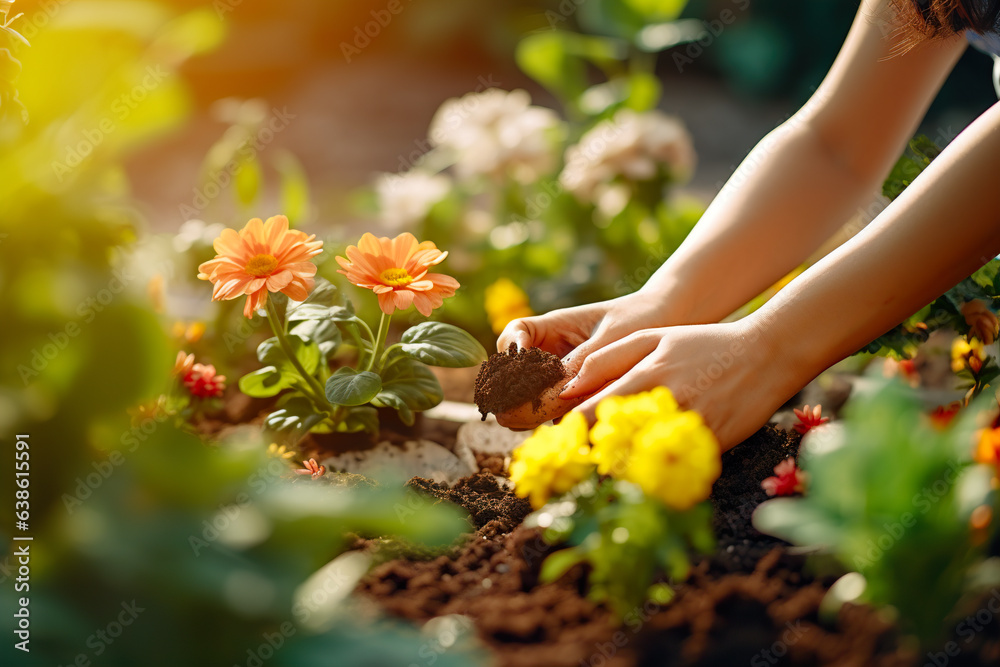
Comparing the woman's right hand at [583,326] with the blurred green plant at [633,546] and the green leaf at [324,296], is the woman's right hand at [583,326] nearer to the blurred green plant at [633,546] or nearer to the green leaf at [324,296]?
the green leaf at [324,296]

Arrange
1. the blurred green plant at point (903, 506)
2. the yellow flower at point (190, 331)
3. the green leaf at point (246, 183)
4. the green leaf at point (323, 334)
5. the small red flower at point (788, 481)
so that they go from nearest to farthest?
the blurred green plant at point (903, 506) < the small red flower at point (788, 481) < the green leaf at point (323, 334) < the yellow flower at point (190, 331) < the green leaf at point (246, 183)

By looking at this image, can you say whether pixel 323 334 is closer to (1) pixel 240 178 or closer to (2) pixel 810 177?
(1) pixel 240 178

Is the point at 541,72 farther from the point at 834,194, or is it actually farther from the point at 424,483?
the point at 424,483

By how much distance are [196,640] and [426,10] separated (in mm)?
5285

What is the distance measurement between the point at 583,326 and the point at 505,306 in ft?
1.90

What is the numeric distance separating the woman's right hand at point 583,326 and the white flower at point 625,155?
937 mm

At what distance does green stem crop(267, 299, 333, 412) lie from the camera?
1.21 metres

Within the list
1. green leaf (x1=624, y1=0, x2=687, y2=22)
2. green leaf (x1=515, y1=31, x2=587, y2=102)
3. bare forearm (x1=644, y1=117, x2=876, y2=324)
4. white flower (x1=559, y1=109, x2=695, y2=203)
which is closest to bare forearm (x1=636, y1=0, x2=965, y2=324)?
bare forearm (x1=644, y1=117, x2=876, y2=324)

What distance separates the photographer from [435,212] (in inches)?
89.1

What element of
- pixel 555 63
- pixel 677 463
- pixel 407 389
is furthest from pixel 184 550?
pixel 555 63

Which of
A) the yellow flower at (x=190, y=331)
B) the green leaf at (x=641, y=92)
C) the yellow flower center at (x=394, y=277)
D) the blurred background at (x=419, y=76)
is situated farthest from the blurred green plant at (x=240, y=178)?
the blurred background at (x=419, y=76)

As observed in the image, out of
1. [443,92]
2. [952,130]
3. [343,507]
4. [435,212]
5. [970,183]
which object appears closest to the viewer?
[343,507]

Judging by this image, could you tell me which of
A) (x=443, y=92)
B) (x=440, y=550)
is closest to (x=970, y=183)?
(x=440, y=550)

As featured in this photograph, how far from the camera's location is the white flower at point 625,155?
2.12 metres
